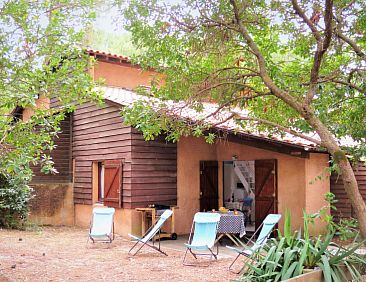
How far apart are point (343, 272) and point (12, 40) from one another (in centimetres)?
508

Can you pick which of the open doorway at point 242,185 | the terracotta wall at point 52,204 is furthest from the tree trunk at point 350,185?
the terracotta wall at point 52,204

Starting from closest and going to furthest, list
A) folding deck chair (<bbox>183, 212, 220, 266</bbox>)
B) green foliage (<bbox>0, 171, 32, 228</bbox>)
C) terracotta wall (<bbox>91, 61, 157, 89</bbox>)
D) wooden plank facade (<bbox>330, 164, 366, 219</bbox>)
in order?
folding deck chair (<bbox>183, 212, 220, 266</bbox>) < wooden plank facade (<bbox>330, 164, 366, 219</bbox>) < green foliage (<bbox>0, 171, 32, 228</bbox>) < terracotta wall (<bbox>91, 61, 157, 89</bbox>)

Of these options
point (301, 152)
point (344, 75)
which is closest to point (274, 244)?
point (344, 75)

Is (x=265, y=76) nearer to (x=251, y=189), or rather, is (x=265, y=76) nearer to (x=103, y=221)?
(x=103, y=221)

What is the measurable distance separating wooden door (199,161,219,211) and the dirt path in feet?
9.07

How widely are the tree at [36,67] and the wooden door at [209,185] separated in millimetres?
5880

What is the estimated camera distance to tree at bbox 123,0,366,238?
237 inches

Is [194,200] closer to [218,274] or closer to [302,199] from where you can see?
[302,199]

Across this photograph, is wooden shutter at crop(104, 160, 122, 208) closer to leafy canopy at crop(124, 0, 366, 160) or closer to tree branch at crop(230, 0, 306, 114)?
leafy canopy at crop(124, 0, 366, 160)

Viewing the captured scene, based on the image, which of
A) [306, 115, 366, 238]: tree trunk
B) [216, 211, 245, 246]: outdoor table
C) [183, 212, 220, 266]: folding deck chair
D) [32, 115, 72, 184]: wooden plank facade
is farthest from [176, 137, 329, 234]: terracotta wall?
[306, 115, 366, 238]: tree trunk

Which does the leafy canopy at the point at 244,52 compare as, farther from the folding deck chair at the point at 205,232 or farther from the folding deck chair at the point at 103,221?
the folding deck chair at the point at 103,221

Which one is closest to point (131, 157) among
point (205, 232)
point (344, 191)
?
point (205, 232)

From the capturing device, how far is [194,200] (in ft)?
39.3

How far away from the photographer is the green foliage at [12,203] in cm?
1194
